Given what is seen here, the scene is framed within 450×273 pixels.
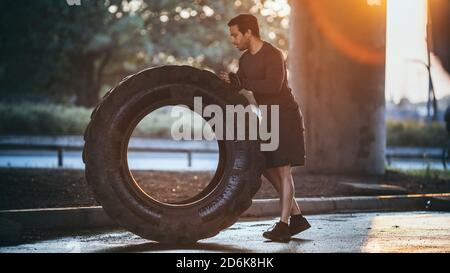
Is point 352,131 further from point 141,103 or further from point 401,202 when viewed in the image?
point 141,103

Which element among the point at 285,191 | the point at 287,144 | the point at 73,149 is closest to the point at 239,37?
the point at 287,144

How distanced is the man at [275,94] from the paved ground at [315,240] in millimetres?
396

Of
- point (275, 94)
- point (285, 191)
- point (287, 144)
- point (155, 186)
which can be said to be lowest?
point (155, 186)

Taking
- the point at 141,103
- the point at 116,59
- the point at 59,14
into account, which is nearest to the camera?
the point at 141,103

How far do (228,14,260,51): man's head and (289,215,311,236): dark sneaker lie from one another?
170 centimetres

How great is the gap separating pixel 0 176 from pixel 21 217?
396 centimetres

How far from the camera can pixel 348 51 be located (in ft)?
48.3

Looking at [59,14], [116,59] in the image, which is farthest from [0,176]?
[116,59]

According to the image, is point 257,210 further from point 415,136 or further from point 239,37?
point 415,136

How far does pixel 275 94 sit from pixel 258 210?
3038mm

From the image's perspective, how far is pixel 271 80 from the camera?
26.0 feet

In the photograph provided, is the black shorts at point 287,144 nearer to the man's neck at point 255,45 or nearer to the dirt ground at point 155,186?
the man's neck at point 255,45

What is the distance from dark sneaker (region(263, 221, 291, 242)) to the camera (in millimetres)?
7977

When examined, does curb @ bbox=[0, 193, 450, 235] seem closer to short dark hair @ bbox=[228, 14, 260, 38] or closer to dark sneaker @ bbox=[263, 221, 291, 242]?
dark sneaker @ bbox=[263, 221, 291, 242]
